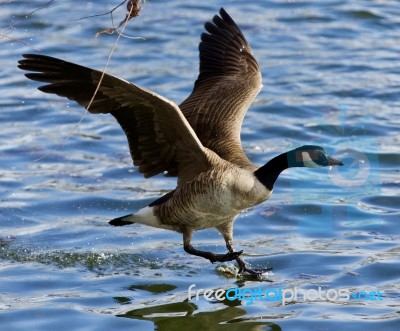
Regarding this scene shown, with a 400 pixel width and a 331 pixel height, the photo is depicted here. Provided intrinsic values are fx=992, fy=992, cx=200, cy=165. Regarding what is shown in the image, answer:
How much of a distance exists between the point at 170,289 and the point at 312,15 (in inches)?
393

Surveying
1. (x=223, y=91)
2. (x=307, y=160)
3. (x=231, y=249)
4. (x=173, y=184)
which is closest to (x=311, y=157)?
(x=307, y=160)

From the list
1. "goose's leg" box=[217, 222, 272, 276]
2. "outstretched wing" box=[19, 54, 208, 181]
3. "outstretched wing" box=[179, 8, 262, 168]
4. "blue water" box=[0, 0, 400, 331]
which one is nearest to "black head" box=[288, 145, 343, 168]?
"outstretched wing" box=[179, 8, 262, 168]

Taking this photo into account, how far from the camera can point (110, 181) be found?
37.1ft

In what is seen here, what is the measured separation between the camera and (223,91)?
9.59 meters

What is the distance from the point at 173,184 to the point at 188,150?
9.40 ft

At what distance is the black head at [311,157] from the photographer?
8.07 m

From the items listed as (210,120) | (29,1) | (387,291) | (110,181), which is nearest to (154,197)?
(110,181)

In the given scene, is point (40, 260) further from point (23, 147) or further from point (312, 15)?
point (312, 15)

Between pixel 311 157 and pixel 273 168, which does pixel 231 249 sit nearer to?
pixel 273 168

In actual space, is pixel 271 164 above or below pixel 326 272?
above

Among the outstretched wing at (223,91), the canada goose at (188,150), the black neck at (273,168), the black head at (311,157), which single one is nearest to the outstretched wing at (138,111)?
the canada goose at (188,150)

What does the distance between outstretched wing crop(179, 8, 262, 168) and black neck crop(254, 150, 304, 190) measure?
295 mm

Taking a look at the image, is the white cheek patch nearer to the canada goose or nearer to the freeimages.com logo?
the canada goose

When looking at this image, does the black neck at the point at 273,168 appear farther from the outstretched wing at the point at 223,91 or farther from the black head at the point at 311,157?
the outstretched wing at the point at 223,91
